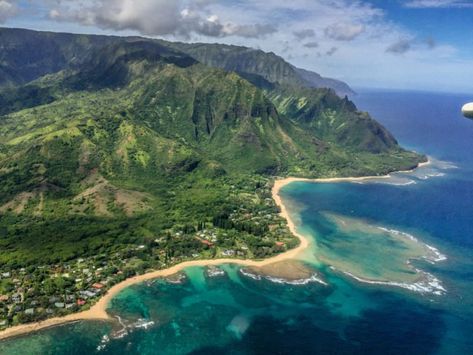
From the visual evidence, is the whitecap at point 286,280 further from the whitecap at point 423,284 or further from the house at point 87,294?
the house at point 87,294

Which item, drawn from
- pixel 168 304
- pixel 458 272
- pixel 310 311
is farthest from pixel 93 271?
pixel 458 272

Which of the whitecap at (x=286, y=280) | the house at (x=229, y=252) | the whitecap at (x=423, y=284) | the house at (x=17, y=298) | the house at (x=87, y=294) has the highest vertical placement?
the whitecap at (x=423, y=284)

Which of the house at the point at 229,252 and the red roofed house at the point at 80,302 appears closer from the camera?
the red roofed house at the point at 80,302

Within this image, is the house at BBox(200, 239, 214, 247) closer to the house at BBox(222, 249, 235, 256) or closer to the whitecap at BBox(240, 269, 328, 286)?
the house at BBox(222, 249, 235, 256)

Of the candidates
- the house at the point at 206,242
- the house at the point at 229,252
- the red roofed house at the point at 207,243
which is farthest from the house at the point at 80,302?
the red roofed house at the point at 207,243

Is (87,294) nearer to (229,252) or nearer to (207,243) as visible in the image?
(207,243)

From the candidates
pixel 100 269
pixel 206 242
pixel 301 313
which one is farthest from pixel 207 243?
pixel 301 313

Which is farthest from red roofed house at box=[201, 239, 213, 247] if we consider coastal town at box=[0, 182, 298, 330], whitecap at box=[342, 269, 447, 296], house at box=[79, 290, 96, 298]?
whitecap at box=[342, 269, 447, 296]

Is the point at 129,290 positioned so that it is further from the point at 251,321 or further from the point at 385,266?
the point at 385,266

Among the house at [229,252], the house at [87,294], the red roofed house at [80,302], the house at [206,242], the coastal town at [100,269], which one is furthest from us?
the house at [206,242]
